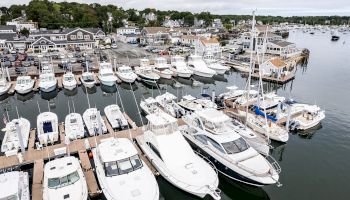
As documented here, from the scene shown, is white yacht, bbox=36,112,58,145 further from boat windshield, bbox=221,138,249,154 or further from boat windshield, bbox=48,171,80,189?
boat windshield, bbox=221,138,249,154

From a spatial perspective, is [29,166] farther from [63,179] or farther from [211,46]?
[211,46]

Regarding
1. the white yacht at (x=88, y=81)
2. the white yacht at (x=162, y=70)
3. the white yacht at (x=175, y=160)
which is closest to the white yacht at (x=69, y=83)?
the white yacht at (x=88, y=81)

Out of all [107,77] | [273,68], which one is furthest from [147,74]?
[273,68]

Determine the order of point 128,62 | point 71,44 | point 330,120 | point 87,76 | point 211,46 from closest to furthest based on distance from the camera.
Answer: point 330,120, point 87,76, point 128,62, point 211,46, point 71,44

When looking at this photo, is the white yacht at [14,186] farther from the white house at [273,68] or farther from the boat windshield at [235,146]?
the white house at [273,68]

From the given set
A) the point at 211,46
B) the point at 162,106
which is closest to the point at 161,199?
the point at 162,106

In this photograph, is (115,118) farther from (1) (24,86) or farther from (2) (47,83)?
(1) (24,86)
